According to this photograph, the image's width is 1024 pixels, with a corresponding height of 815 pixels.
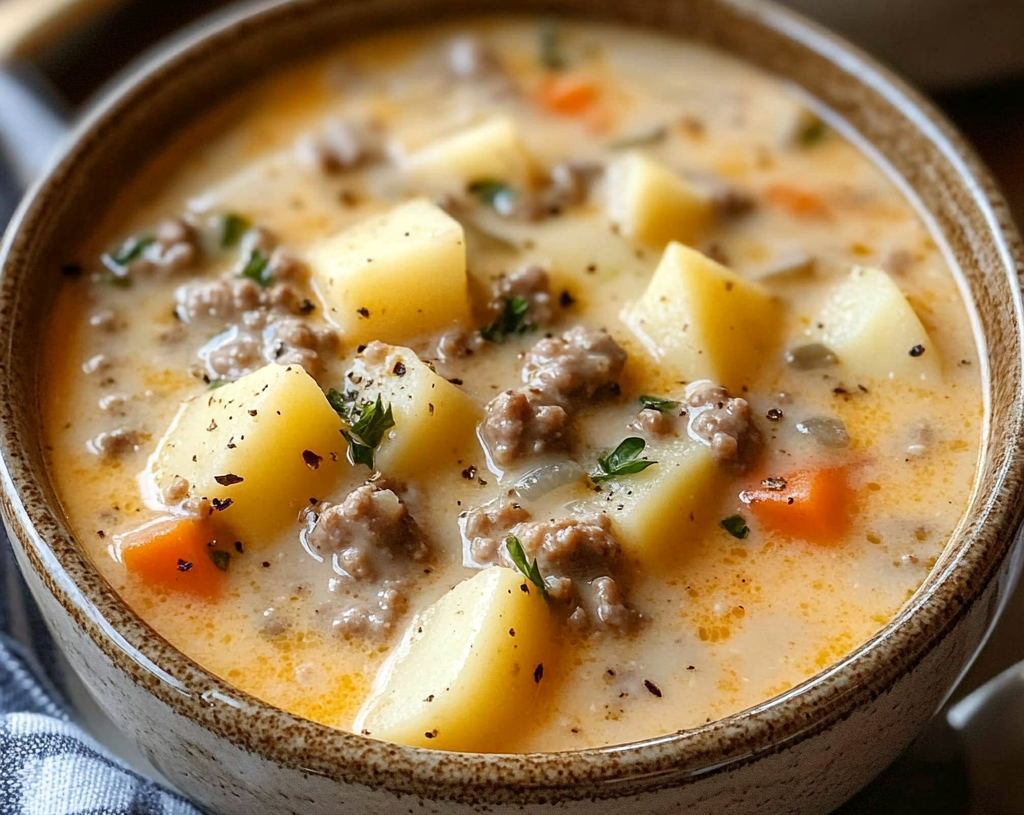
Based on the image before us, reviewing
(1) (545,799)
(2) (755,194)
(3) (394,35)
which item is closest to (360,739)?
(1) (545,799)

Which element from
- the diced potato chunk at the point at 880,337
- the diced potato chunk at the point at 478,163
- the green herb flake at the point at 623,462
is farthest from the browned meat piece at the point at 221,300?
the diced potato chunk at the point at 880,337

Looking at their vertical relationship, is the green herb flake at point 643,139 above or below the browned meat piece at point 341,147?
below

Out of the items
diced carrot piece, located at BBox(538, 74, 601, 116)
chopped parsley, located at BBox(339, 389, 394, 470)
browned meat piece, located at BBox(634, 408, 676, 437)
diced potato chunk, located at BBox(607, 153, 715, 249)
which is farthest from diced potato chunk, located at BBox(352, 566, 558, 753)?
diced carrot piece, located at BBox(538, 74, 601, 116)

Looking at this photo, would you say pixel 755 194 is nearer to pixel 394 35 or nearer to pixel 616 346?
pixel 616 346

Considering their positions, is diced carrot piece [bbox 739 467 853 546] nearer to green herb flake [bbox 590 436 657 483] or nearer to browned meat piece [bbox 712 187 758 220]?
green herb flake [bbox 590 436 657 483]

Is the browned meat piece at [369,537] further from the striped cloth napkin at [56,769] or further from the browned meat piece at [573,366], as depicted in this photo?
the striped cloth napkin at [56,769]

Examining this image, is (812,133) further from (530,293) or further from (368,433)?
(368,433)
